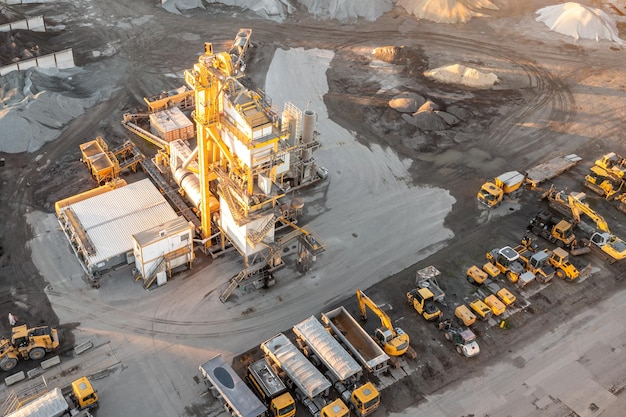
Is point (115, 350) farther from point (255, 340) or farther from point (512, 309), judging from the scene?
point (512, 309)

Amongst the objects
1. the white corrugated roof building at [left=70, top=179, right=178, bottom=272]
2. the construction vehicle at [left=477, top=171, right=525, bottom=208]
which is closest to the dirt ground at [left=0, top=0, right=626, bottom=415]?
the construction vehicle at [left=477, top=171, right=525, bottom=208]

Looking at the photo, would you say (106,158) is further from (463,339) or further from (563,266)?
(563,266)

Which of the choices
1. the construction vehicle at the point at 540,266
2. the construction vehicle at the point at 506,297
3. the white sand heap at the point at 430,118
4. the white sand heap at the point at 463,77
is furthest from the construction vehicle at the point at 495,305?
the white sand heap at the point at 463,77

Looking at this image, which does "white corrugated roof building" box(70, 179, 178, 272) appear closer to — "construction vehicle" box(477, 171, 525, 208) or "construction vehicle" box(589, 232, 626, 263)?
"construction vehicle" box(477, 171, 525, 208)

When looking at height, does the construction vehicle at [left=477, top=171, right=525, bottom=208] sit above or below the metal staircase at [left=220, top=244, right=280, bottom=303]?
above

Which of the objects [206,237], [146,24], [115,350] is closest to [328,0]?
[146,24]

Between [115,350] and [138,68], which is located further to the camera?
[138,68]

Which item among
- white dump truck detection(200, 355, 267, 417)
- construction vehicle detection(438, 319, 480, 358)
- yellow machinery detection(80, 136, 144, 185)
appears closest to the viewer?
white dump truck detection(200, 355, 267, 417)
